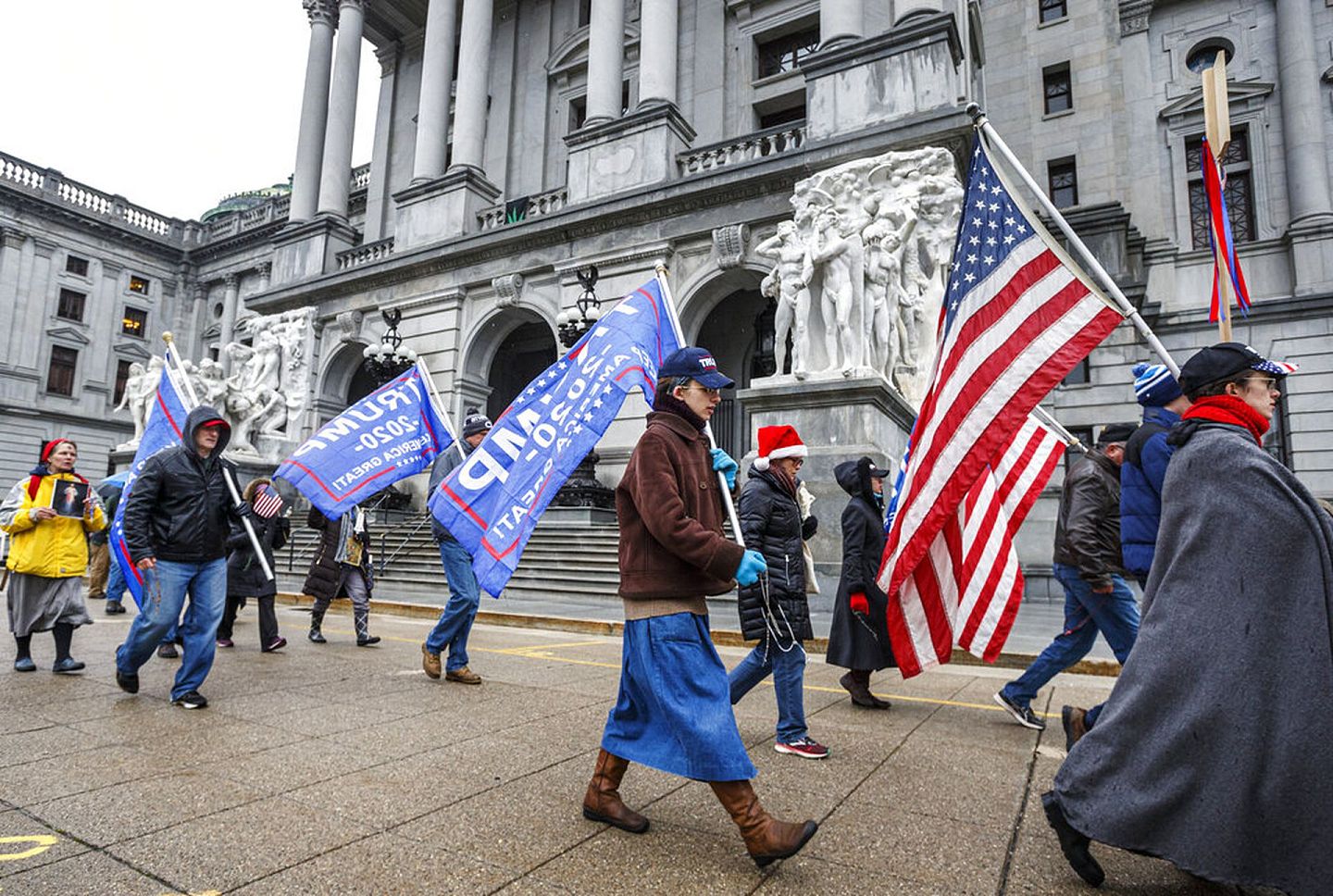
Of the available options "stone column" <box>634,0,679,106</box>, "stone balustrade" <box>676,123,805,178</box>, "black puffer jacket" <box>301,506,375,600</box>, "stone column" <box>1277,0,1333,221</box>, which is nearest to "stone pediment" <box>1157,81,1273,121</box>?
"stone column" <box>1277,0,1333,221</box>

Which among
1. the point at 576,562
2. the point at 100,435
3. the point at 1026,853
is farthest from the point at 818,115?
the point at 100,435

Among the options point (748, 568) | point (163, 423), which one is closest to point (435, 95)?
point (163, 423)

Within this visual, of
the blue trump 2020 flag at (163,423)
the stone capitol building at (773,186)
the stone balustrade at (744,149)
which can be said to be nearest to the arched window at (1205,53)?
the stone capitol building at (773,186)

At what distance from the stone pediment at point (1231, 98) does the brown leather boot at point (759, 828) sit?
26.3m

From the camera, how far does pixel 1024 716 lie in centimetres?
494

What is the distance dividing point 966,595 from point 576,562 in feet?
34.3

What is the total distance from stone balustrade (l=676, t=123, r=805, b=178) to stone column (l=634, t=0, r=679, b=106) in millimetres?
1871

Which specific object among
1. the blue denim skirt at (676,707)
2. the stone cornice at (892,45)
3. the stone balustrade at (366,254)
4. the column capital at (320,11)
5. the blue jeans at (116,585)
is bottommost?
the blue jeans at (116,585)

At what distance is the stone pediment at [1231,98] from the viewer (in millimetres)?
21766

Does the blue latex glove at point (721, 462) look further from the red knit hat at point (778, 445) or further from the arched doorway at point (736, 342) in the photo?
the arched doorway at point (736, 342)

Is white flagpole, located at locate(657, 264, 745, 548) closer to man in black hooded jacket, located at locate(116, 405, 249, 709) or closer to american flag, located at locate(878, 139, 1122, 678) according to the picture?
american flag, located at locate(878, 139, 1122, 678)

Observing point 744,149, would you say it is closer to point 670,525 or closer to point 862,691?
point 862,691

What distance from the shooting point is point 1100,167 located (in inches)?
889

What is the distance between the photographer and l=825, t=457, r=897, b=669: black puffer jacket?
5461 mm
